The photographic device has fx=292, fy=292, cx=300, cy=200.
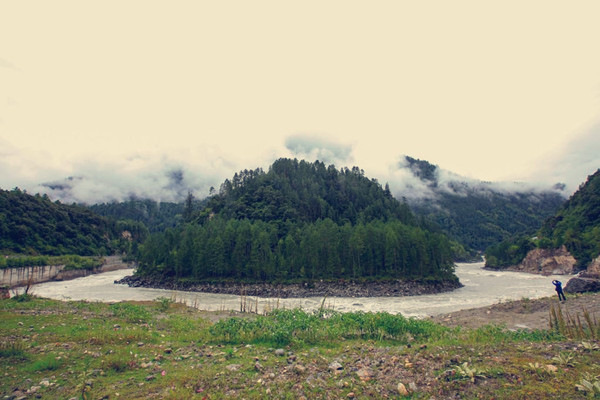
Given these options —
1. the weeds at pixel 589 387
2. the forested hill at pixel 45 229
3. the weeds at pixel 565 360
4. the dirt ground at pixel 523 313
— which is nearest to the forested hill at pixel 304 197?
the forested hill at pixel 45 229

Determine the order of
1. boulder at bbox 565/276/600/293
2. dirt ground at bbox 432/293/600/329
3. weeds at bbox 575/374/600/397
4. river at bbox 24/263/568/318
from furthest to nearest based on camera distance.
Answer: river at bbox 24/263/568/318, boulder at bbox 565/276/600/293, dirt ground at bbox 432/293/600/329, weeds at bbox 575/374/600/397

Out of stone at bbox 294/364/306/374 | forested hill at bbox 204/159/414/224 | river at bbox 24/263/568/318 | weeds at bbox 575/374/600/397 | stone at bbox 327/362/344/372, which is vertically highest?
forested hill at bbox 204/159/414/224

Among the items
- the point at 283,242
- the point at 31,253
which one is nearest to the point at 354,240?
the point at 283,242

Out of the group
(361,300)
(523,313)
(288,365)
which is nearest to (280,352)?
(288,365)

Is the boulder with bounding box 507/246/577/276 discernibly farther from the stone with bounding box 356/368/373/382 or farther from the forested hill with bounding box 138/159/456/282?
the stone with bounding box 356/368/373/382

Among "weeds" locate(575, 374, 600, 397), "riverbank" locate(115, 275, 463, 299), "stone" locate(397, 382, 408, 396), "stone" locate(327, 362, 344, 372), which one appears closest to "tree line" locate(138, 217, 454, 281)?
"riverbank" locate(115, 275, 463, 299)

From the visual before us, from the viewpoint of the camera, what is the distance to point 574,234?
98438mm

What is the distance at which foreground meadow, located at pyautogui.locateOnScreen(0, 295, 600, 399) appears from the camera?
8.71 m

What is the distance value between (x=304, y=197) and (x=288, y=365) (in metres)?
116

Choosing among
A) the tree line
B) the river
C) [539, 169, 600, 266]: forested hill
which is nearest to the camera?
the river

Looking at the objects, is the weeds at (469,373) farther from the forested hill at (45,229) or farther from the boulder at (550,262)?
the forested hill at (45,229)

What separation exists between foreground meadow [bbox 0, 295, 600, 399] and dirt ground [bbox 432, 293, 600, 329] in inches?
359

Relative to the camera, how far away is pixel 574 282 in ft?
116

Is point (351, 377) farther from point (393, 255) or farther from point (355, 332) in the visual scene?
point (393, 255)
